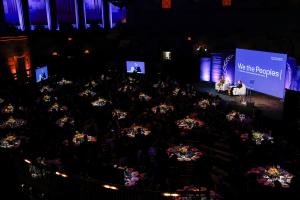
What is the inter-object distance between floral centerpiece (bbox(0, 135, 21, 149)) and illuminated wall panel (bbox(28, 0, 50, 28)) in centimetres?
1750

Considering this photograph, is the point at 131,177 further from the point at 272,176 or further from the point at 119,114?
the point at 119,114

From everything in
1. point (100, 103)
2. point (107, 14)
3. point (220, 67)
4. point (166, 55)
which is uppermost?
point (107, 14)

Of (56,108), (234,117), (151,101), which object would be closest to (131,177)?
(234,117)

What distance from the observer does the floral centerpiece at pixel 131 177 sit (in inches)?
328

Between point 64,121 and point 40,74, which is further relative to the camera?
point 40,74

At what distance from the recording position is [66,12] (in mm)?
28375

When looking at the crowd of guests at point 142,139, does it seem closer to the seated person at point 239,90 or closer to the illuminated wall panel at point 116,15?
the seated person at point 239,90

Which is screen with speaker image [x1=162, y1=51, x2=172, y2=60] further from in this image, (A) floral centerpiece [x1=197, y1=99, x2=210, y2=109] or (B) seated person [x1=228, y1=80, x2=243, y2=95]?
(A) floral centerpiece [x1=197, y1=99, x2=210, y2=109]

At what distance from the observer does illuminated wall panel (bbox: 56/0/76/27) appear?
27748 mm

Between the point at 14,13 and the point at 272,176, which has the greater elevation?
the point at 14,13

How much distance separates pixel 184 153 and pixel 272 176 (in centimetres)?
257

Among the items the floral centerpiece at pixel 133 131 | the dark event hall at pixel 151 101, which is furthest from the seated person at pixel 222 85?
the floral centerpiece at pixel 133 131

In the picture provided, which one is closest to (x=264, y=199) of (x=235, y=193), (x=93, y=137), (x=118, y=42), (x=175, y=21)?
(x=235, y=193)

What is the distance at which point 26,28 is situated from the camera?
25.5 meters
